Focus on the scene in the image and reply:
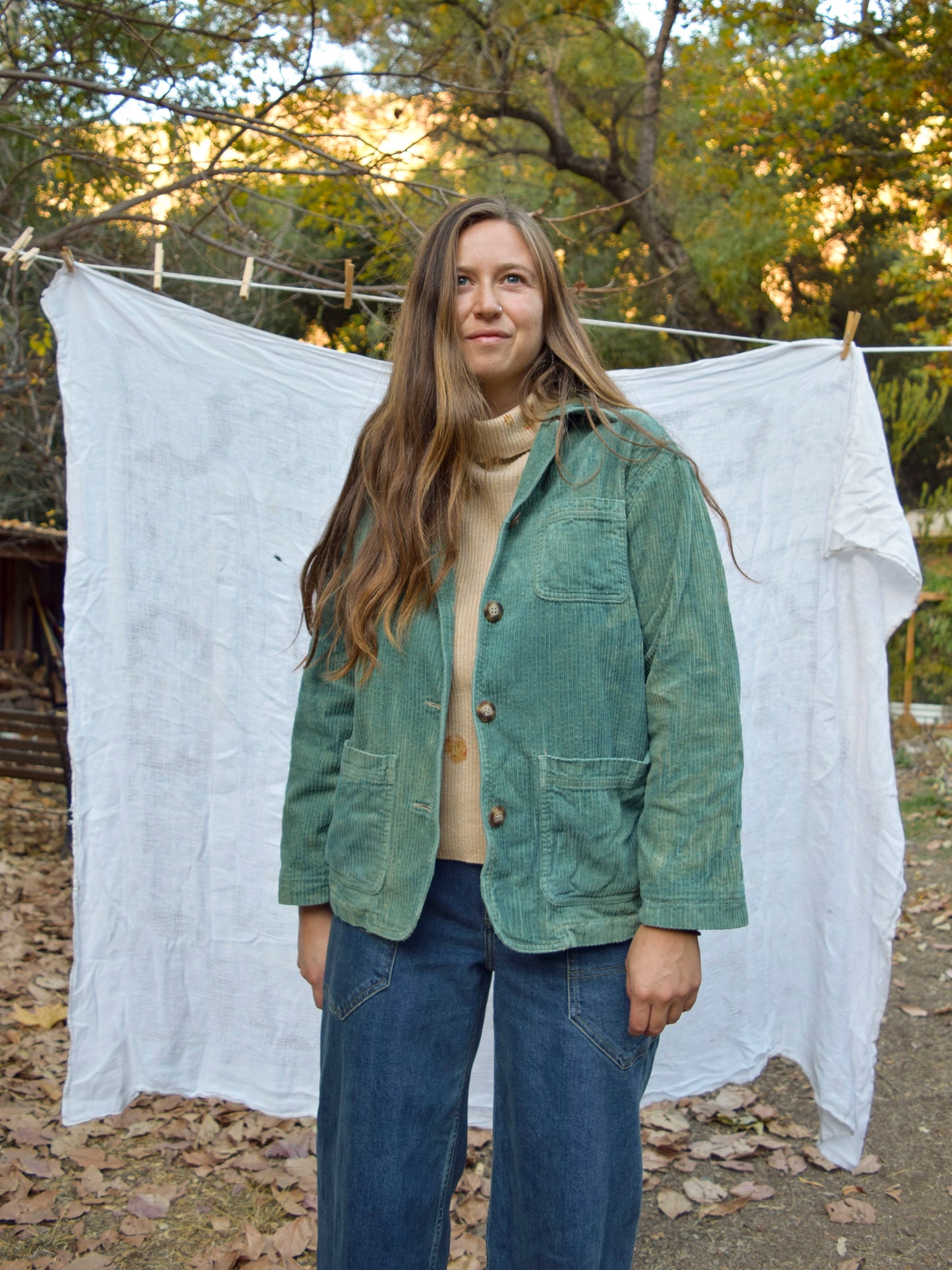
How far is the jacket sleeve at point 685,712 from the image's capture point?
1315 mm

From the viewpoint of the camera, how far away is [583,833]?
135cm

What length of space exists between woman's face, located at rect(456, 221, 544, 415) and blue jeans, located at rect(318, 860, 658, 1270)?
74 centimetres

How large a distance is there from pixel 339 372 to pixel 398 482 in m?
1.17

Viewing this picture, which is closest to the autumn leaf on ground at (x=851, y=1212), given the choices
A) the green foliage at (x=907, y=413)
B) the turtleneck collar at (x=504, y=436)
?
the turtleneck collar at (x=504, y=436)

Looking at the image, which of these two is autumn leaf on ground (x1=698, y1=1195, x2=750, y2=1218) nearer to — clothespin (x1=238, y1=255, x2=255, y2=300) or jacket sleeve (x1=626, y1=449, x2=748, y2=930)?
jacket sleeve (x1=626, y1=449, x2=748, y2=930)

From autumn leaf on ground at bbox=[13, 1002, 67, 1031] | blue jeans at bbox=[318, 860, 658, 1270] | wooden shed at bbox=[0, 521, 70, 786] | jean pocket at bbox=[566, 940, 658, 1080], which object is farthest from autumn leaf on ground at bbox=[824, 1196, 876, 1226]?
wooden shed at bbox=[0, 521, 70, 786]

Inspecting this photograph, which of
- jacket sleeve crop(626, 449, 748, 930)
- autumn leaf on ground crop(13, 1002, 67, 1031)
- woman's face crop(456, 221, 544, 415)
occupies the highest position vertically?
woman's face crop(456, 221, 544, 415)

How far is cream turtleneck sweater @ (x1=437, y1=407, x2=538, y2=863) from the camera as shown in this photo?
1445 millimetres

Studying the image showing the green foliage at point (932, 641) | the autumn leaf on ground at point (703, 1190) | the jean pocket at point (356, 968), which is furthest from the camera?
the green foliage at point (932, 641)

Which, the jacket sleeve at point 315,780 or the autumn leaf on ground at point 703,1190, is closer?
the jacket sleeve at point 315,780

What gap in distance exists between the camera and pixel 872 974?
2.45 m

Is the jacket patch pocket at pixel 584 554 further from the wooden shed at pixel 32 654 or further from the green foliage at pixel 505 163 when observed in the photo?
the wooden shed at pixel 32 654

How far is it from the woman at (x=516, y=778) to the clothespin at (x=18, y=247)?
112 cm

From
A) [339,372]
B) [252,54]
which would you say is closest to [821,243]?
[252,54]
